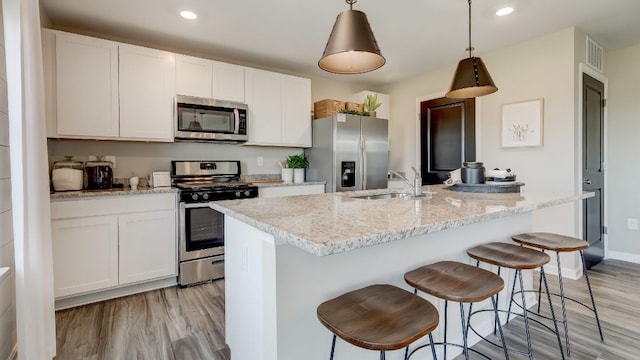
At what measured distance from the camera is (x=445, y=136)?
4199 mm

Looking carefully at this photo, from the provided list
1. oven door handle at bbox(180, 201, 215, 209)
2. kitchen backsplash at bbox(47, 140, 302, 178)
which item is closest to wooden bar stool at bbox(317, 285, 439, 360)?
oven door handle at bbox(180, 201, 215, 209)

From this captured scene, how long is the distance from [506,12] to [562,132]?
1316 mm

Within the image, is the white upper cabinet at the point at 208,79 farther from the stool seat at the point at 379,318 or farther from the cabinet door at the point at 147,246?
the stool seat at the point at 379,318

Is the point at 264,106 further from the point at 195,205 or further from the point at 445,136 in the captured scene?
the point at 445,136

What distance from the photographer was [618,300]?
256 centimetres

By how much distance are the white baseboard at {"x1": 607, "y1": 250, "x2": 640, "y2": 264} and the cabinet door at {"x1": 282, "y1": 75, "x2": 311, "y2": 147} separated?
149 inches

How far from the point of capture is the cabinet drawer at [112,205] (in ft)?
7.87

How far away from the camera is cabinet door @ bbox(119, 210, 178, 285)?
266 centimetres

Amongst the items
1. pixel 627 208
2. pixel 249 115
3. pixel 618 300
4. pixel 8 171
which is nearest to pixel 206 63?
pixel 249 115

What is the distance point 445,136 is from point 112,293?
4063 millimetres

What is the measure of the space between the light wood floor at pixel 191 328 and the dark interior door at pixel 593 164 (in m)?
0.67

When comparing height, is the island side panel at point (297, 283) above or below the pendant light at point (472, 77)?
below

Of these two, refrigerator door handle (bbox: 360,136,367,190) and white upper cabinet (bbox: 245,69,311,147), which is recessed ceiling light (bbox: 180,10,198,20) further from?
refrigerator door handle (bbox: 360,136,367,190)

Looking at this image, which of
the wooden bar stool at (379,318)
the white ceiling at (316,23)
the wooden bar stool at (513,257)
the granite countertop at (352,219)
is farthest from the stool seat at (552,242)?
the white ceiling at (316,23)
